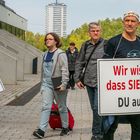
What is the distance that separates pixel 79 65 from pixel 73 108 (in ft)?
19.5

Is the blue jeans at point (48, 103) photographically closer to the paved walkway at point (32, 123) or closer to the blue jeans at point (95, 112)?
the paved walkway at point (32, 123)

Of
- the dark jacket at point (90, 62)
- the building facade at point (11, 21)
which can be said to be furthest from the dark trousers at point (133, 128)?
the building facade at point (11, 21)

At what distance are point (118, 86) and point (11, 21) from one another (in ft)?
149

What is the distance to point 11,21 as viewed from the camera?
51.3 m

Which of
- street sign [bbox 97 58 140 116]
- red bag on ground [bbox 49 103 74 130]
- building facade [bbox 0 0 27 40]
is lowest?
red bag on ground [bbox 49 103 74 130]

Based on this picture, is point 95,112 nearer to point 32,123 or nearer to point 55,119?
point 55,119

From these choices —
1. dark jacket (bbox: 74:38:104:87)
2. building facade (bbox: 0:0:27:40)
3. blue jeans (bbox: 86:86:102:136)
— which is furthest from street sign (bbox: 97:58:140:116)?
building facade (bbox: 0:0:27:40)

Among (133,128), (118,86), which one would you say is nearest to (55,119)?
(133,128)

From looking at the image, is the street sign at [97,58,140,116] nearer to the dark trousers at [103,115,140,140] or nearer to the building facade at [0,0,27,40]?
the dark trousers at [103,115,140,140]

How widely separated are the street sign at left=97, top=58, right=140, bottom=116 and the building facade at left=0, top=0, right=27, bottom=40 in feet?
116

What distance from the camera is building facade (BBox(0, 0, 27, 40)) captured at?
4365 centimetres

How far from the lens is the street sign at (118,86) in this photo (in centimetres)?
640

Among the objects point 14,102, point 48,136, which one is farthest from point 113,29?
point 48,136

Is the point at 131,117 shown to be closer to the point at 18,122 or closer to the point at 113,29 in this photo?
the point at 18,122
